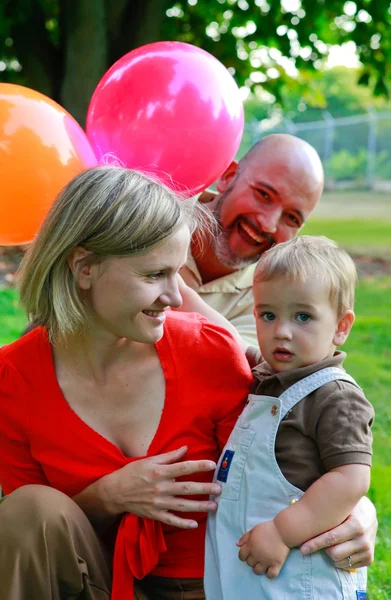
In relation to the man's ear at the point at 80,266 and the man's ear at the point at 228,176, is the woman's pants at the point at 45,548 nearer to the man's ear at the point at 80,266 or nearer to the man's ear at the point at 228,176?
the man's ear at the point at 80,266

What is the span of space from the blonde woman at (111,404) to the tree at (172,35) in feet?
16.2

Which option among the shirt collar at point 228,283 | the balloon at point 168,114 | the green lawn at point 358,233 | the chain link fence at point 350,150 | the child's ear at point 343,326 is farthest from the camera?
the chain link fence at point 350,150

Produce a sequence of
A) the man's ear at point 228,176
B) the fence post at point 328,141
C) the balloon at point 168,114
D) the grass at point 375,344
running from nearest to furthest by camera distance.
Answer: the balloon at point 168,114
the grass at point 375,344
the man's ear at point 228,176
the fence post at point 328,141

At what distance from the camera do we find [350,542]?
81.3 inches

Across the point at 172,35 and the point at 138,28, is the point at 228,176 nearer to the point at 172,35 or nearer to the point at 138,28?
the point at 138,28

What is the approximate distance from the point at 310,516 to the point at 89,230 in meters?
0.90

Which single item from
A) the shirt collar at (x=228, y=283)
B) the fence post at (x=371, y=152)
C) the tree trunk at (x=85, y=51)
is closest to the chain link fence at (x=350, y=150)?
the fence post at (x=371, y=152)

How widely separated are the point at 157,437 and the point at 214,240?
132 centimetres

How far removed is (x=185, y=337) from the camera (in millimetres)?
2340

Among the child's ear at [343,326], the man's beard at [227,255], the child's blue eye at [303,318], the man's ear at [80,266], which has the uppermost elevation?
the man's ear at [80,266]

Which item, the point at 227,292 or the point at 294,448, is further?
the point at 227,292

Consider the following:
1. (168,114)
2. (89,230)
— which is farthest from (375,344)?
(89,230)

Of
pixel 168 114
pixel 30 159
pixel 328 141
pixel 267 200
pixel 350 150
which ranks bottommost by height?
pixel 350 150

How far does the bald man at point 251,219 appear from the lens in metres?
3.39
